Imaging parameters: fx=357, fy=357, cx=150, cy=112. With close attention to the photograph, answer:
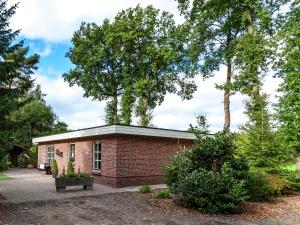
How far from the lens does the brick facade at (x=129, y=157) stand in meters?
17.5

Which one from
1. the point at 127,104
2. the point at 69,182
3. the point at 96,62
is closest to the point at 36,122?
the point at 96,62

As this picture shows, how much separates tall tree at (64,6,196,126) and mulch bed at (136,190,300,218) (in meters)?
20.8

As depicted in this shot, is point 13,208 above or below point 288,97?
below

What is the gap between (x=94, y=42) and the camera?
35.5 m

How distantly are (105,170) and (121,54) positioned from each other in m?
18.2

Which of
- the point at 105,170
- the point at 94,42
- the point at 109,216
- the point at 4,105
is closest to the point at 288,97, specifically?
the point at 105,170

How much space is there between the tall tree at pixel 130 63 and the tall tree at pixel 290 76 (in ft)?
41.8

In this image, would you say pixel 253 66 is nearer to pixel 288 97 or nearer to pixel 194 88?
pixel 288 97

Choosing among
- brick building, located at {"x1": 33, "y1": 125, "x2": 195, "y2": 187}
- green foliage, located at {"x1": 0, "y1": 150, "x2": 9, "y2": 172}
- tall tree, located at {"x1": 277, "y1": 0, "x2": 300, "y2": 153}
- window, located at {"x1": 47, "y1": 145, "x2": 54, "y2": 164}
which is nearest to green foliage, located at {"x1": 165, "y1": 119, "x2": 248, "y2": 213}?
brick building, located at {"x1": 33, "y1": 125, "x2": 195, "y2": 187}

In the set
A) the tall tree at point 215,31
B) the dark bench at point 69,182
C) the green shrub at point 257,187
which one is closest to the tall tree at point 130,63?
the tall tree at point 215,31

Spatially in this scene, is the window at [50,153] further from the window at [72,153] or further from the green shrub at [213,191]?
the green shrub at [213,191]

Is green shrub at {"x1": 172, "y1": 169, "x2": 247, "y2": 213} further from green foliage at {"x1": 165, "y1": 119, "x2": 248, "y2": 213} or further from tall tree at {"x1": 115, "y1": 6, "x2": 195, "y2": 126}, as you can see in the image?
tall tree at {"x1": 115, "y1": 6, "x2": 195, "y2": 126}

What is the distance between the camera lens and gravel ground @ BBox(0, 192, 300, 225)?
9992mm

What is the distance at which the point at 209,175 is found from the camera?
469 inches
